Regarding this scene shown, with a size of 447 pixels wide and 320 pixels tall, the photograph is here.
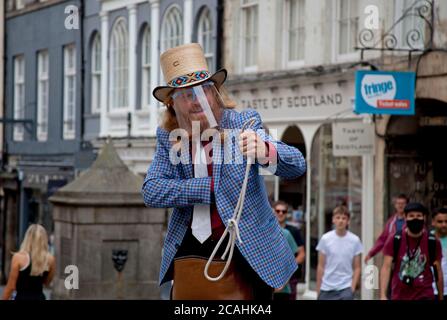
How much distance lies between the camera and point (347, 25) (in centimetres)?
2119

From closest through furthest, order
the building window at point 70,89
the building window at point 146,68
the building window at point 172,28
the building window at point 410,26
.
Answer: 1. the building window at point 410,26
2. the building window at point 172,28
3. the building window at point 146,68
4. the building window at point 70,89

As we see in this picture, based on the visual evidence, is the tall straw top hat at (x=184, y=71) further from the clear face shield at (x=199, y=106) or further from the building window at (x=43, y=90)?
the building window at (x=43, y=90)

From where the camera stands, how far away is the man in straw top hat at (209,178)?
16.6 feet

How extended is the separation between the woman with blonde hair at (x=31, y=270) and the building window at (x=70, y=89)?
21.8 metres

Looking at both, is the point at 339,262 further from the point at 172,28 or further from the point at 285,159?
the point at 172,28

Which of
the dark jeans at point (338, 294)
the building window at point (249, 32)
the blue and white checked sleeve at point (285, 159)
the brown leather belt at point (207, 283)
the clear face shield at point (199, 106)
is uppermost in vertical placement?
the building window at point (249, 32)

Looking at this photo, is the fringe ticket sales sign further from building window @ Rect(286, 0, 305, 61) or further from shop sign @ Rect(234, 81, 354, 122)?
building window @ Rect(286, 0, 305, 61)

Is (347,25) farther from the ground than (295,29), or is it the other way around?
(295,29)

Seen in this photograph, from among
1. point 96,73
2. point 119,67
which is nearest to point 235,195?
point 119,67

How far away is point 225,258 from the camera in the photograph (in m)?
5.01

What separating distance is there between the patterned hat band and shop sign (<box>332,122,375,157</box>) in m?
14.8

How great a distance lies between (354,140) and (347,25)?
215 cm

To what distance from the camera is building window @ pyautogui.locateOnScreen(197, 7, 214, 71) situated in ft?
88.0

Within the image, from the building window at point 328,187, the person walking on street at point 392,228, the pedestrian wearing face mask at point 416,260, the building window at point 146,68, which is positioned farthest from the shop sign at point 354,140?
the building window at point 146,68
